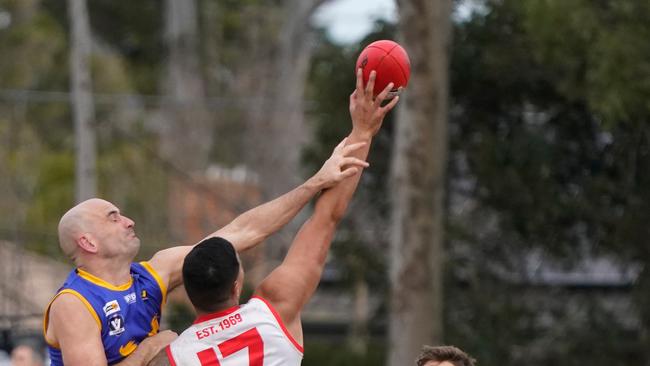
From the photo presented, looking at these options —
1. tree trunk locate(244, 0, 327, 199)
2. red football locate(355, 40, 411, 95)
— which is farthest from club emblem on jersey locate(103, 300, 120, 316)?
tree trunk locate(244, 0, 327, 199)

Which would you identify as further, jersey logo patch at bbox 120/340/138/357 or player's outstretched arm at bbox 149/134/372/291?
player's outstretched arm at bbox 149/134/372/291

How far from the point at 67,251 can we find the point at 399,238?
27.0 ft

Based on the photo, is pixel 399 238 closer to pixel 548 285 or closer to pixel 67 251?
pixel 548 285

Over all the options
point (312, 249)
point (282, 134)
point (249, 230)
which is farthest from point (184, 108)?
point (312, 249)

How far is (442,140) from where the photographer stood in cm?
1289

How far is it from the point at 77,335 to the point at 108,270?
34 centimetres

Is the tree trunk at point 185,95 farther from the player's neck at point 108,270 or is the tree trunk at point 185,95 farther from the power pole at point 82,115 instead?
the player's neck at point 108,270

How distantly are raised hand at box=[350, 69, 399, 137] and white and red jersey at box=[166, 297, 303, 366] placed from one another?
870mm

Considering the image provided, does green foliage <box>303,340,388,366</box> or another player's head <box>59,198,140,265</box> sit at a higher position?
another player's head <box>59,198,140,265</box>

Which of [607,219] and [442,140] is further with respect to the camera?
[607,219]

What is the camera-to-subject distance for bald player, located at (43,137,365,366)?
4.78m

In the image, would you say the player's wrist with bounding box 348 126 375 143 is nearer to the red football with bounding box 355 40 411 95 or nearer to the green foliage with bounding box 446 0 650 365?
the red football with bounding box 355 40 411 95

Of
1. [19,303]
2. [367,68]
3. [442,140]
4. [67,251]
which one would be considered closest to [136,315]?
[67,251]

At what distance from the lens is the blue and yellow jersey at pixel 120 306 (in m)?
4.86
